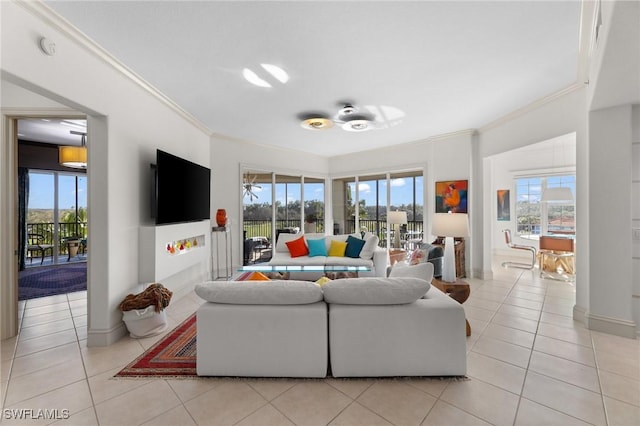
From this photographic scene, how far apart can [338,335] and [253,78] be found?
2724 millimetres

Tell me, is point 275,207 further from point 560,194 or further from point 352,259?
point 560,194

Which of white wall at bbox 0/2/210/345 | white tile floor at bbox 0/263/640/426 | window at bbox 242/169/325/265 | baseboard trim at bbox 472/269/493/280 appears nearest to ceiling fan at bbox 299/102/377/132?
white wall at bbox 0/2/210/345

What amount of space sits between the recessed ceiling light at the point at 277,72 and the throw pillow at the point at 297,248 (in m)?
2.85

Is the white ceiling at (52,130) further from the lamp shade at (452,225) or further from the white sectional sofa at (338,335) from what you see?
the lamp shade at (452,225)

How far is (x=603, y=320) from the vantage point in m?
2.76

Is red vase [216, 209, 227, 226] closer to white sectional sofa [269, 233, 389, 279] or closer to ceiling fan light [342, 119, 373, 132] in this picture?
white sectional sofa [269, 233, 389, 279]

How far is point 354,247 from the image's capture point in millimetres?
4867

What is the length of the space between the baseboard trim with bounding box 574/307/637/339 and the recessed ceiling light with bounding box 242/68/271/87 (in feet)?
14.3

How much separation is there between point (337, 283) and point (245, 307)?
721 mm

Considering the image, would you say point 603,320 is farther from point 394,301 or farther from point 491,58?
point 491,58

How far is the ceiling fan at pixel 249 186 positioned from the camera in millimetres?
5752

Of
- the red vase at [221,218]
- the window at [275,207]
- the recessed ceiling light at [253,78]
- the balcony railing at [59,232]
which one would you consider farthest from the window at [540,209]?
the balcony railing at [59,232]

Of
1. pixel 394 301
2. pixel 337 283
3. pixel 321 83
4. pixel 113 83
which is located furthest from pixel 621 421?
pixel 113 83

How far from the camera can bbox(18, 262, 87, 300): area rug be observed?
426cm
